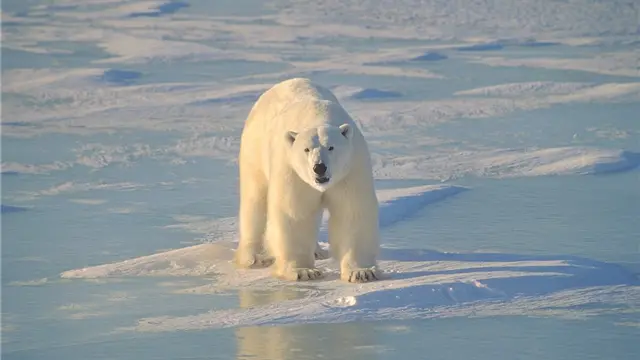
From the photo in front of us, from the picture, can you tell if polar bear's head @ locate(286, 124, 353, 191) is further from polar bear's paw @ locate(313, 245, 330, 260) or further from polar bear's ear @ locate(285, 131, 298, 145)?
polar bear's paw @ locate(313, 245, 330, 260)

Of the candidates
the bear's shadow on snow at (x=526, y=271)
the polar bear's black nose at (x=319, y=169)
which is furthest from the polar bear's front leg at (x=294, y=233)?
the polar bear's black nose at (x=319, y=169)

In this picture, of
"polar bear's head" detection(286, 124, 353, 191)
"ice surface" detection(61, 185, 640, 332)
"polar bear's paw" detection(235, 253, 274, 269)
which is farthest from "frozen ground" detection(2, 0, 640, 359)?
"polar bear's head" detection(286, 124, 353, 191)

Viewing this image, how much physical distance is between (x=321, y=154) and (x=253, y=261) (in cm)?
82

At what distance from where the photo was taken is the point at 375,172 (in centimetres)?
678

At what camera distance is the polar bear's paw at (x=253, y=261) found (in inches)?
189

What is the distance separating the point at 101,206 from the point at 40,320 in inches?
83.5

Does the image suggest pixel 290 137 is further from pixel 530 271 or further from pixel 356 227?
pixel 530 271

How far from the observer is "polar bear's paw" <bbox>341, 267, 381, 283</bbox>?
434cm

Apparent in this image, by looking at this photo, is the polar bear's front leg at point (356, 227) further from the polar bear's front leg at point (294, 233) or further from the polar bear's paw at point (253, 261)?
the polar bear's paw at point (253, 261)

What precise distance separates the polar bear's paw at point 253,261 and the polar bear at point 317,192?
15 cm

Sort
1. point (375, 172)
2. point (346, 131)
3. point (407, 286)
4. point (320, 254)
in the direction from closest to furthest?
point (407, 286), point (346, 131), point (320, 254), point (375, 172)

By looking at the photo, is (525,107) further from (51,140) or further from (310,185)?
(310,185)

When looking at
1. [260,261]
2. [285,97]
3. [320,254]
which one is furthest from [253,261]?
[285,97]

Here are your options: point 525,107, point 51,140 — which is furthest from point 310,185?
point 525,107
